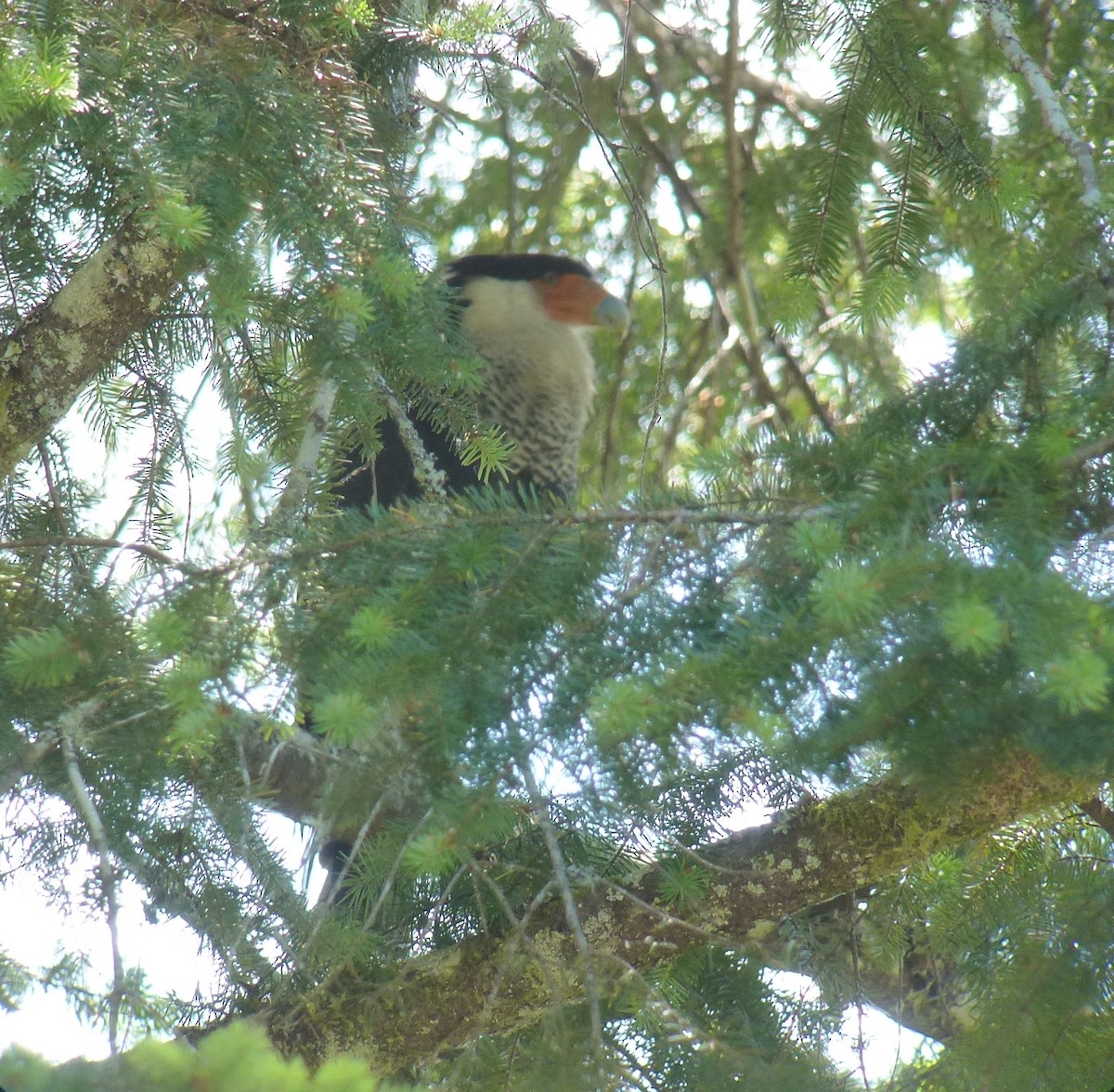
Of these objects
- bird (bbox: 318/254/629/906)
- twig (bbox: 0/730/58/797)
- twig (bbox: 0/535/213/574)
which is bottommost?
twig (bbox: 0/730/58/797)

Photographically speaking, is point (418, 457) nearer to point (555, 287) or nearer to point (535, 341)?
point (535, 341)

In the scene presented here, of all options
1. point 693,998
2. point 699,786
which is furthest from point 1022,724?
point 693,998

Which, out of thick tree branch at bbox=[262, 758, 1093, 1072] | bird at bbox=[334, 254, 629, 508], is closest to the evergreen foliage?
thick tree branch at bbox=[262, 758, 1093, 1072]

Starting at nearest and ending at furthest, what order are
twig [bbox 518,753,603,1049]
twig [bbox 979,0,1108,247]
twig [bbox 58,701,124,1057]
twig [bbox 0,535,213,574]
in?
twig [bbox 58,701,124,1057] < twig [bbox 518,753,603,1049] < twig [bbox 0,535,213,574] < twig [bbox 979,0,1108,247]

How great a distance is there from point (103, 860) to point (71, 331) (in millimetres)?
1245

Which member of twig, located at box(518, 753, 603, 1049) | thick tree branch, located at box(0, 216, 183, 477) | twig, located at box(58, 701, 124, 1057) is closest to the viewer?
twig, located at box(58, 701, 124, 1057)

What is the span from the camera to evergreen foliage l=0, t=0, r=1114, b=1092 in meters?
1.27

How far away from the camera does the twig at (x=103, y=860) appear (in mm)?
1214

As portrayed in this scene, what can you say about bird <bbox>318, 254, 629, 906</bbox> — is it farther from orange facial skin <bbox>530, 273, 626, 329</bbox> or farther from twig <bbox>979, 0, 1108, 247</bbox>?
twig <bbox>979, 0, 1108, 247</bbox>

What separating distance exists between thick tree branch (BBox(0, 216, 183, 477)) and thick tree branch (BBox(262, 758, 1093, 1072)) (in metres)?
1.18

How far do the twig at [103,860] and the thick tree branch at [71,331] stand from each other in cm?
78

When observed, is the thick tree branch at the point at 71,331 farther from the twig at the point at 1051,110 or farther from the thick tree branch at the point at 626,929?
the twig at the point at 1051,110

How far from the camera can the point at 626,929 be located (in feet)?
6.52

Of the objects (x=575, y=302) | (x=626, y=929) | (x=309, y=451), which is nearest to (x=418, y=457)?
(x=309, y=451)
